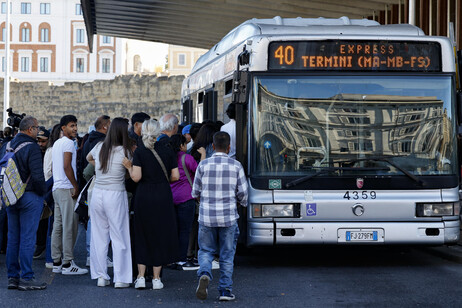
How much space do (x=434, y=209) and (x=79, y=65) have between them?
311 ft

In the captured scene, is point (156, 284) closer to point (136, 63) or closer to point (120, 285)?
point (120, 285)

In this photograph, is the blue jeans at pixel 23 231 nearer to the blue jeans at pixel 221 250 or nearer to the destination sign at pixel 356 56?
the blue jeans at pixel 221 250

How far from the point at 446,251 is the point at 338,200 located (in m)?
2.24

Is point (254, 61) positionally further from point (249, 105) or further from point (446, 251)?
point (446, 251)

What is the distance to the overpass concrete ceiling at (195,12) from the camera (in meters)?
25.2

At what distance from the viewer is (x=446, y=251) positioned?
11383 mm

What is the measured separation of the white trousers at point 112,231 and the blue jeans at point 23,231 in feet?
1.79

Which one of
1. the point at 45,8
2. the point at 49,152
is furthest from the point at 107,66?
the point at 49,152

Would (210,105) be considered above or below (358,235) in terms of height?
above

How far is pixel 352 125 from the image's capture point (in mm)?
9805

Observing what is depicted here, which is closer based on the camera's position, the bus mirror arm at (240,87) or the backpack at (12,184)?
the backpack at (12,184)

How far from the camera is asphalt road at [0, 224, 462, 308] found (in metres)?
8.13

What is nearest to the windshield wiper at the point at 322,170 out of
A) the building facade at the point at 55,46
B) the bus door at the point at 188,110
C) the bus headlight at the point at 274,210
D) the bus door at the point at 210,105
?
the bus headlight at the point at 274,210

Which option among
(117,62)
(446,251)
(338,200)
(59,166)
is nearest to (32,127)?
(59,166)
